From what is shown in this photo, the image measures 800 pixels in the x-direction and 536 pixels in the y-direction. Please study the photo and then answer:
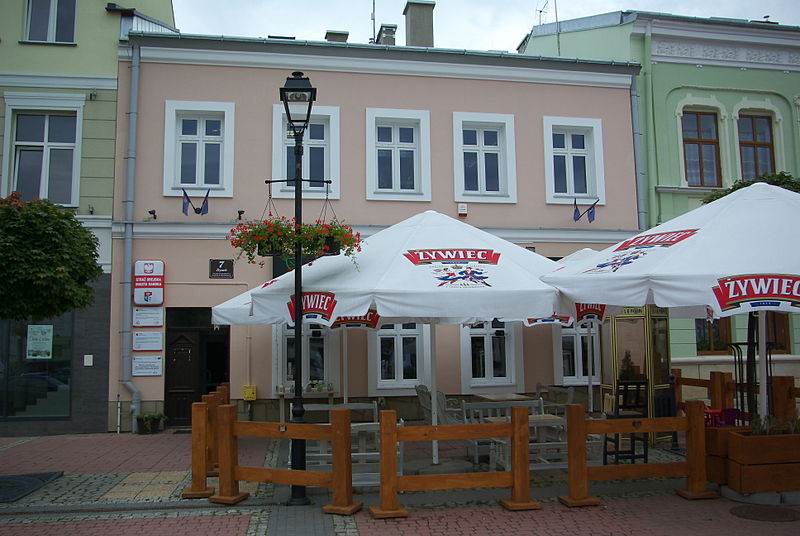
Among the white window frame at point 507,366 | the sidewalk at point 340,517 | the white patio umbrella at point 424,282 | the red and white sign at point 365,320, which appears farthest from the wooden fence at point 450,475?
the white window frame at point 507,366

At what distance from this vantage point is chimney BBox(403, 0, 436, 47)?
52.5 ft

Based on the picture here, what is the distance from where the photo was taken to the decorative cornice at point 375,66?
13875 mm

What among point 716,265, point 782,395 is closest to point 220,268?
point 716,265

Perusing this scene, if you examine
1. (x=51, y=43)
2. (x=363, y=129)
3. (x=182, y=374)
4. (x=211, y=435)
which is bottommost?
(x=211, y=435)

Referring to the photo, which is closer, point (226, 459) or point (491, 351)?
point (226, 459)

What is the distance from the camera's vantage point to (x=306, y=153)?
47.1 feet

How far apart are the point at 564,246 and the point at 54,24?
11.3 m

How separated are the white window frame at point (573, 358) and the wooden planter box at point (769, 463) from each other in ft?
22.4

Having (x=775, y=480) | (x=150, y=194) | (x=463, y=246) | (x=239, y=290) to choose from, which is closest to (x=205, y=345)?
(x=239, y=290)

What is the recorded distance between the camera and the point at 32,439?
1246 centimetres

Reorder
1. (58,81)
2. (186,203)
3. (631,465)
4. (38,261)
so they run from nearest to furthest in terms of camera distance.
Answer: (631,465)
(38,261)
(186,203)
(58,81)

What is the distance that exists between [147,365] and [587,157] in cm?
1013

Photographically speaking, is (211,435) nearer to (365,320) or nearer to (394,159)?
(365,320)

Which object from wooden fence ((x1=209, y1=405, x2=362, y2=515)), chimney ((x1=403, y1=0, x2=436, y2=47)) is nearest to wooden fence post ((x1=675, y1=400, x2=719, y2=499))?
wooden fence ((x1=209, y1=405, x2=362, y2=515))
